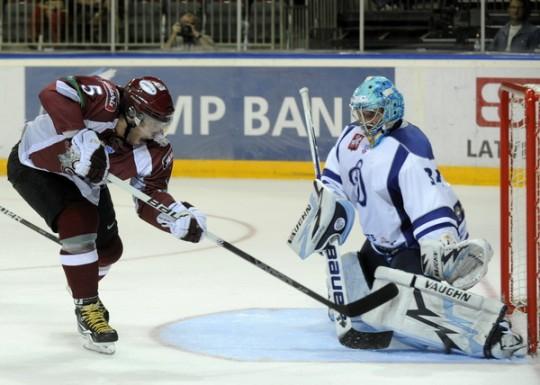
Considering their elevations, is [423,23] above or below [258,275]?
above

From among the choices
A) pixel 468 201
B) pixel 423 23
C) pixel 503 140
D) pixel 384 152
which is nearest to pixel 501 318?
pixel 384 152

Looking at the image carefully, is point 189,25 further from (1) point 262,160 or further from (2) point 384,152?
(2) point 384,152

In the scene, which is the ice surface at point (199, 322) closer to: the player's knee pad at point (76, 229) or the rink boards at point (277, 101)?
the player's knee pad at point (76, 229)

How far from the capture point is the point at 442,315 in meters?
4.12

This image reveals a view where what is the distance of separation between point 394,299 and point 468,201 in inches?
160

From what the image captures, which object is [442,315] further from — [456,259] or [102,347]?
[102,347]

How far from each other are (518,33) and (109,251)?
507 centimetres

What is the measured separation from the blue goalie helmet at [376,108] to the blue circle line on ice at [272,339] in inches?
25.4

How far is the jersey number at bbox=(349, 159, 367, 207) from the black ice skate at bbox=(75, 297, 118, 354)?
0.93 meters

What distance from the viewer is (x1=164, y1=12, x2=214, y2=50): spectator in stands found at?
9.41 metres

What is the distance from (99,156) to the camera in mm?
3924

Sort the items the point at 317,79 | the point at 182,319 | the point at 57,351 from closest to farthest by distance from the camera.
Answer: the point at 57,351 → the point at 182,319 → the point at 317,79

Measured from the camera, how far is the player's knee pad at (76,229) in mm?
4090

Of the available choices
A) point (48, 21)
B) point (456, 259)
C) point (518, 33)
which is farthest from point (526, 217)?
point (48, 21)
